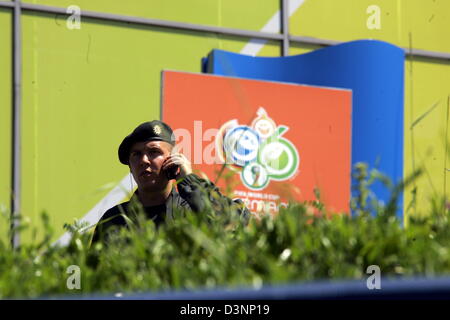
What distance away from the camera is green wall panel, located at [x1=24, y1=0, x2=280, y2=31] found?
7.85 meters

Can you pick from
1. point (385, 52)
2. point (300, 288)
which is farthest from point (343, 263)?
point (385, 52)

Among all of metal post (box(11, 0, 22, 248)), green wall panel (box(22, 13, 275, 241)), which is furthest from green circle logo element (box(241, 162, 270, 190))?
metal post (box(11, 0, 22, 248))

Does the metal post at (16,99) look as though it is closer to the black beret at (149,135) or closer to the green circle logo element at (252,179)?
the green circle logo element at (252,179)

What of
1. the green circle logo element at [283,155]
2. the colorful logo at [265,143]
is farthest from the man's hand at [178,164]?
the green circle logo element at [283,155]

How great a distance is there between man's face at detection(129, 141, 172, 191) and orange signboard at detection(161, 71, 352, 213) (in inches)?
65.5

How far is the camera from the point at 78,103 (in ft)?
24.8

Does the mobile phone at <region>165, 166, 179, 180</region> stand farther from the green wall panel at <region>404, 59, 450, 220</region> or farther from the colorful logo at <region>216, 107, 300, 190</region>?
the green wall panel at <region>404, 59, 450, 220</region>

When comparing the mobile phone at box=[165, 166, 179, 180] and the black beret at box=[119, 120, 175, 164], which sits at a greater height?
the black beret at box=[119, 120, 175, 164]

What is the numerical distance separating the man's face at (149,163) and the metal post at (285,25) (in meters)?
4.80

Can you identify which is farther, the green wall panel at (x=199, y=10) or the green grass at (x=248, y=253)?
the green wall panel at (x=199, y=10)

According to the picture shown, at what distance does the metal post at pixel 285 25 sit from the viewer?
27.6ft

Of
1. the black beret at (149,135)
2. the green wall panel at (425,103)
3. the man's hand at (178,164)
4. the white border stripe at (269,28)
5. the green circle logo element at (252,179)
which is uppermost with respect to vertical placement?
the white border stripe at (269,28)
